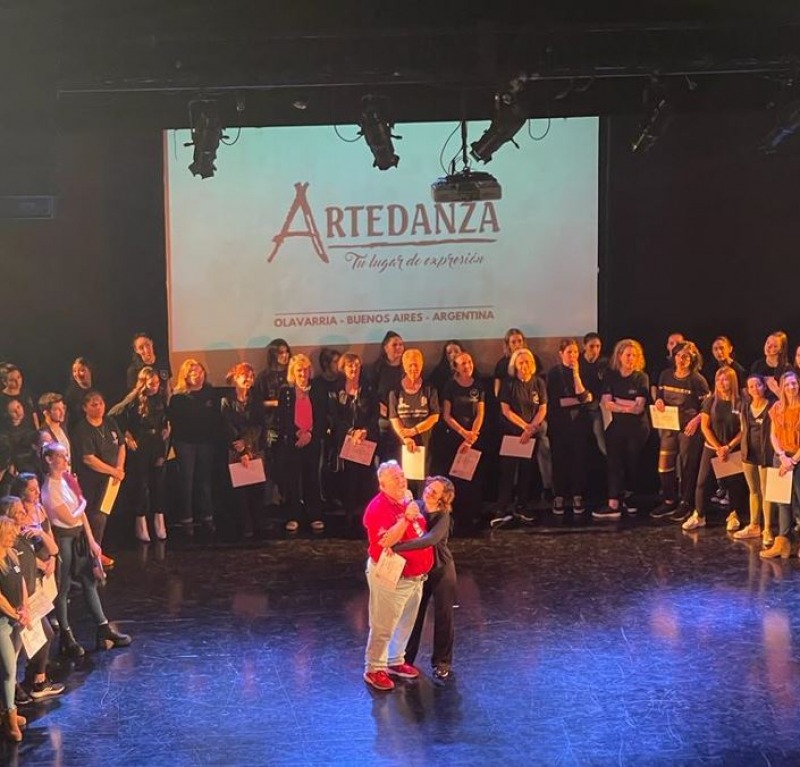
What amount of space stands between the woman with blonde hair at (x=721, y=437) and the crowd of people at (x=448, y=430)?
0.01 metres

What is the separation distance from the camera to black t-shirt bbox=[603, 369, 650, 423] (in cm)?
830

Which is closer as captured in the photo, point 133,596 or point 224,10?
point 224,10

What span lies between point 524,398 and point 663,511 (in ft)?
4.77

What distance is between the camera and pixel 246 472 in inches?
317

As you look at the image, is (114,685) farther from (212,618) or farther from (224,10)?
(224,10)

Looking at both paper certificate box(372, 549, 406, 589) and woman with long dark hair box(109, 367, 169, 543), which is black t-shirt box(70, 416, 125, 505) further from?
paper certificate box(372, 549, 406, 589)

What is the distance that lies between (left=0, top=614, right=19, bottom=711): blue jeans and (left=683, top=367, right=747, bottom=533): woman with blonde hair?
5.07 metres

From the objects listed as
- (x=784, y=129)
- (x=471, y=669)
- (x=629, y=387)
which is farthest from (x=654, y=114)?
(x=471, y=669)

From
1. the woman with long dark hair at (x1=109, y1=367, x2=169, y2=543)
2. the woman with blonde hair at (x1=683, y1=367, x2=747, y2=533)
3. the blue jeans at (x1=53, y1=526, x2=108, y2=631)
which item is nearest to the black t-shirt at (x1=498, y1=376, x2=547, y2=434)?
the woman with blonde hair at (x1=683, y1=367, x2=747, y2=533)

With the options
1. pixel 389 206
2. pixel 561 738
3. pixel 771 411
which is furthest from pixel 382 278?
pixel 561 738

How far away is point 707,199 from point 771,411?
2601 mm

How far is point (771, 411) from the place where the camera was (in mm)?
7277

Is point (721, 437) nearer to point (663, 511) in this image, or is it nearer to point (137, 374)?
point (663, 511)

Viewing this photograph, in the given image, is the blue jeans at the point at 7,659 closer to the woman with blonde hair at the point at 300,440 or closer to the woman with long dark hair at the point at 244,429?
the woman with long dark hair at the point at 244,429
